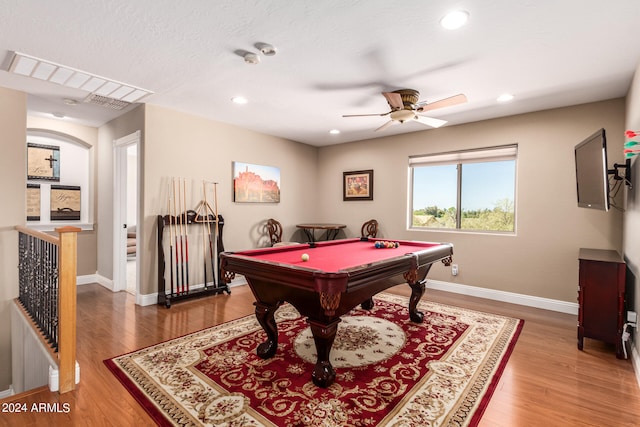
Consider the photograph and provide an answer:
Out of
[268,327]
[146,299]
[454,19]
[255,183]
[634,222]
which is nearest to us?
[454,19]

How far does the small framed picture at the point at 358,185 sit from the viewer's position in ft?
18.2

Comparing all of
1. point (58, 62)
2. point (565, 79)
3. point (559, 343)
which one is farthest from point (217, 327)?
point (565, 79)

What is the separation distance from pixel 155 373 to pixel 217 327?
0.91 metres

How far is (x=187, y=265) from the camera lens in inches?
160

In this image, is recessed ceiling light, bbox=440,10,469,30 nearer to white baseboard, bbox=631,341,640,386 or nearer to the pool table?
the pool table

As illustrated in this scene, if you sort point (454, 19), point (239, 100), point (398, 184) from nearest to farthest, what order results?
point (454, 19), point (239, 100), point (398, 184)

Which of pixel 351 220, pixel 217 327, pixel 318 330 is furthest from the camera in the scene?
pixel 351 220

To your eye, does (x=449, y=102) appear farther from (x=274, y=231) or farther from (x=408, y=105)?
(x=274, y=231)

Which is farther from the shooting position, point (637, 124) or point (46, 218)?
point (46, 218)

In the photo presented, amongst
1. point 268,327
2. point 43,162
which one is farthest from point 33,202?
point 268,327

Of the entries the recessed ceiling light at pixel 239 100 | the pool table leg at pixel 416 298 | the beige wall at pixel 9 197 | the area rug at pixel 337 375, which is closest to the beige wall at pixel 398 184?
the beige wall at pixel 9 197

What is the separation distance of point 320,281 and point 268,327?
3.05ft

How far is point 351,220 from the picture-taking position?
582 cm

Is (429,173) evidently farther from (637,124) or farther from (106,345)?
(106,345)
